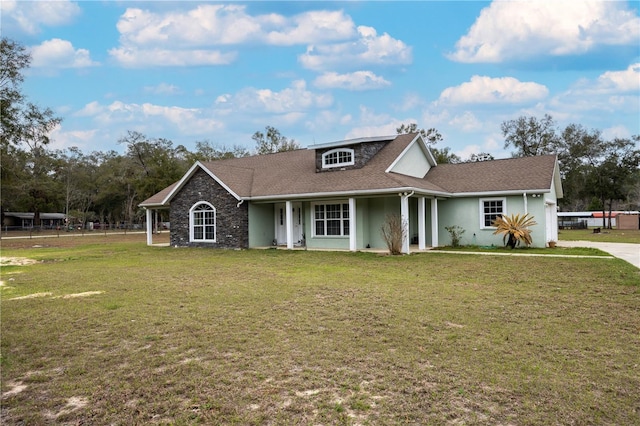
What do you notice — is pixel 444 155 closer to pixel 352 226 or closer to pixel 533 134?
pixel 533 134

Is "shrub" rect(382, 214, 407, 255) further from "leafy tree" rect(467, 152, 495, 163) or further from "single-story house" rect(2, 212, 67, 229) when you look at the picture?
"single-story house" rect(2, 212, 67, 229)

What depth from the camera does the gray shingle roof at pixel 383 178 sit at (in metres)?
17.3

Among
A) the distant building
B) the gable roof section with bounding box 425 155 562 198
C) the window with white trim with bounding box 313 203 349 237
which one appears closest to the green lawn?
the gable roof section with bounding box 425 155 562 198

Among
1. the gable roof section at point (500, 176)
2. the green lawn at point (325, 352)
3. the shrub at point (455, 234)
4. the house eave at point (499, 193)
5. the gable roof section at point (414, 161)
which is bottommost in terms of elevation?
the green lawn at point (325, 352)

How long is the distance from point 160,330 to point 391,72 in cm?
1905

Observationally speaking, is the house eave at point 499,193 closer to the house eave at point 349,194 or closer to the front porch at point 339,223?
the house eave at point 349,194

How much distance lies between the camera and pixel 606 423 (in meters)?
3.24

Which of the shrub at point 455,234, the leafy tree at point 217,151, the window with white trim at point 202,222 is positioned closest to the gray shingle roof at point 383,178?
the shrub at point 455,234

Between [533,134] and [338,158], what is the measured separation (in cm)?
3507

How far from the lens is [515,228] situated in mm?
16922

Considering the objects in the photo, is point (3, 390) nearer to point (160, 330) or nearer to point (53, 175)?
point (160, 330)

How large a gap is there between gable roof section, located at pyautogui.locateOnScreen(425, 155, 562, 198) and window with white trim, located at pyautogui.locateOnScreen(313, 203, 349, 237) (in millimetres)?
5079

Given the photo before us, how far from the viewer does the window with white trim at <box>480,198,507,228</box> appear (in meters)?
18.3

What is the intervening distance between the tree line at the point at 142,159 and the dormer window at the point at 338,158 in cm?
825
